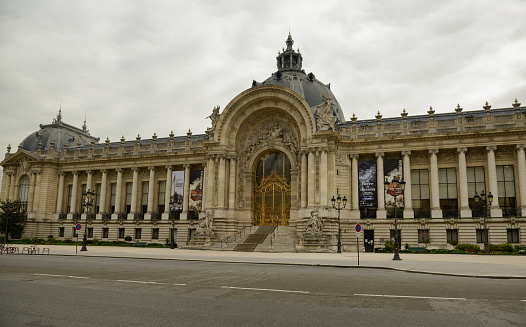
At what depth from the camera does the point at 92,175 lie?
5809 centimetres

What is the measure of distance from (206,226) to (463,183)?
84.4ft

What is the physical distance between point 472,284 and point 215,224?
32590mm

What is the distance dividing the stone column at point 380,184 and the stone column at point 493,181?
9.84 meters

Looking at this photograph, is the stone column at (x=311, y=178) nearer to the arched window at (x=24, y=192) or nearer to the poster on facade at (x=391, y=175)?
the poster on facade at (x=391, y=175)

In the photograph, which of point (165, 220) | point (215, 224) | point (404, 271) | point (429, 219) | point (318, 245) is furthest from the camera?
point (165, 220)

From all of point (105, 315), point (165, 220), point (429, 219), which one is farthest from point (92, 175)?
point (105, 315)

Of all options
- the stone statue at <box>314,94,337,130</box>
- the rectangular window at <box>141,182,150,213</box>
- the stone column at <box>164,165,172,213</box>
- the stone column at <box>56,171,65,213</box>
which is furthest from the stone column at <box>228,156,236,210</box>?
the stone column at <box>56,171,65,213</box>

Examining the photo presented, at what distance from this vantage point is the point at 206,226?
42344 millimetres

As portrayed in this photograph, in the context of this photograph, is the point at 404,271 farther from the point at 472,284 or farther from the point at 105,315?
the point at 105,315

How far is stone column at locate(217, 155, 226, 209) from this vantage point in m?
45.0

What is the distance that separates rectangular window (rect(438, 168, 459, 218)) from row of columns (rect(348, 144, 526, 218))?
1.04 meters

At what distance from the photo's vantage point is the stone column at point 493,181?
38.7m

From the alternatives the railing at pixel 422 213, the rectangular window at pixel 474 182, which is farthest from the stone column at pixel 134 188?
the rectangular window at pixel 474 182

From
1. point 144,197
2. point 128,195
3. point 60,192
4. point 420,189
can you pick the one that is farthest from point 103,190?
point 420,189
